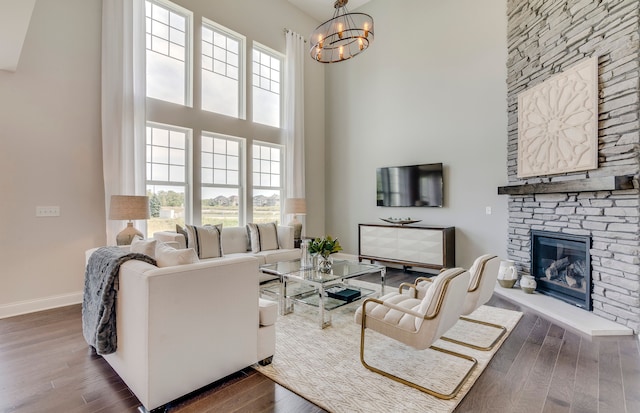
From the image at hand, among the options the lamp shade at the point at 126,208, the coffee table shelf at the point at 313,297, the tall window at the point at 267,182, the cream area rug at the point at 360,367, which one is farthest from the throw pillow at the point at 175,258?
the tall window at the point at 267,182

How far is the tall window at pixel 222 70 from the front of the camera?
538 cm

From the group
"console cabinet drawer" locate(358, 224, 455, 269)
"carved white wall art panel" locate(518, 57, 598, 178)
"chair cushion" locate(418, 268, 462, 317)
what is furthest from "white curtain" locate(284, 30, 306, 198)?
"chair cushion" locate(418, 268, 462, 317)

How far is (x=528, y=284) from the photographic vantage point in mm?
4031

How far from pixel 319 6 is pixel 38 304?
23.0 ft

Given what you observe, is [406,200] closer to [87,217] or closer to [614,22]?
[614,22]

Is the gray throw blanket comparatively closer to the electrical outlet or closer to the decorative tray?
the electrical outlet

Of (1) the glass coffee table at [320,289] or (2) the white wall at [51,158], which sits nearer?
(1) the glass coffee table at [320,289]

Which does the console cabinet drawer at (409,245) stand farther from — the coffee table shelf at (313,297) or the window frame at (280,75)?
the window frame at (280,75)

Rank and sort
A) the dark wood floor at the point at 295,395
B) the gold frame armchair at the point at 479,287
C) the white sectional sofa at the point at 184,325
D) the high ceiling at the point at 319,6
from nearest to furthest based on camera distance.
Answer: the white sectional sofa at the point at 184,325 < the dark wood floor at the point at 295,395 < the gold frame armchair at the point at 479,287 < the high ceiling at the point at 319,6

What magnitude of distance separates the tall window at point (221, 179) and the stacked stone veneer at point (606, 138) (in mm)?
4764

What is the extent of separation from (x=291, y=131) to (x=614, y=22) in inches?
193

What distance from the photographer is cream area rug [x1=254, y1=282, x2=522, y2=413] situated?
6.44 feet

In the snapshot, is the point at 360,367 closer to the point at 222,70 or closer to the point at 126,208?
the point at 126,208

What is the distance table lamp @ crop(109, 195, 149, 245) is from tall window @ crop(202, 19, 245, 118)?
7.29ft
